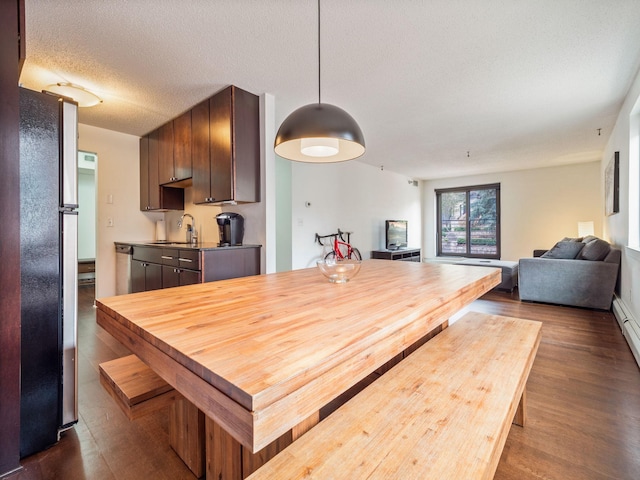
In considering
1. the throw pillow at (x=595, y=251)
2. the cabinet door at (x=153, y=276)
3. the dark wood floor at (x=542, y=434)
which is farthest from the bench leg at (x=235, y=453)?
the throw pillow at (x=595, y=251)

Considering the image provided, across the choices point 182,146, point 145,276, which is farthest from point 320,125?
point 145,276

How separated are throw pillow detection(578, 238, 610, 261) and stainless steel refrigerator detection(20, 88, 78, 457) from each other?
17.7 ft

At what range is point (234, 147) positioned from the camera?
2.85 metres

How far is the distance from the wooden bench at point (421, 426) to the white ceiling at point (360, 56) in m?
2.04

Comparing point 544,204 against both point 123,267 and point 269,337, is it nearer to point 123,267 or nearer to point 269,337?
point 269,337

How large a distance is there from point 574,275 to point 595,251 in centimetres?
41

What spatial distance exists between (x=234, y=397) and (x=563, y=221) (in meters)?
7.86

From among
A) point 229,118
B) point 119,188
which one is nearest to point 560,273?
point 229,118

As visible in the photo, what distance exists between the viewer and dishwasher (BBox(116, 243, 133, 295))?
3.88 metres

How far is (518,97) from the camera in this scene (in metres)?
3.17

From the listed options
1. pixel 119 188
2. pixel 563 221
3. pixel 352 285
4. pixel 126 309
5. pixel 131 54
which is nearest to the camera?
pixel 126 309

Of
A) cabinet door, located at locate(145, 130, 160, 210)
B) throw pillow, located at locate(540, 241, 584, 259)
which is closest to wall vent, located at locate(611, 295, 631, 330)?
throw pillow, located at locate(540, 241, 584, 259)

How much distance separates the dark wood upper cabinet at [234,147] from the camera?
2854mm

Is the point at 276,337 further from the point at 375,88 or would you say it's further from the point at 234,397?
the point at 375,88
